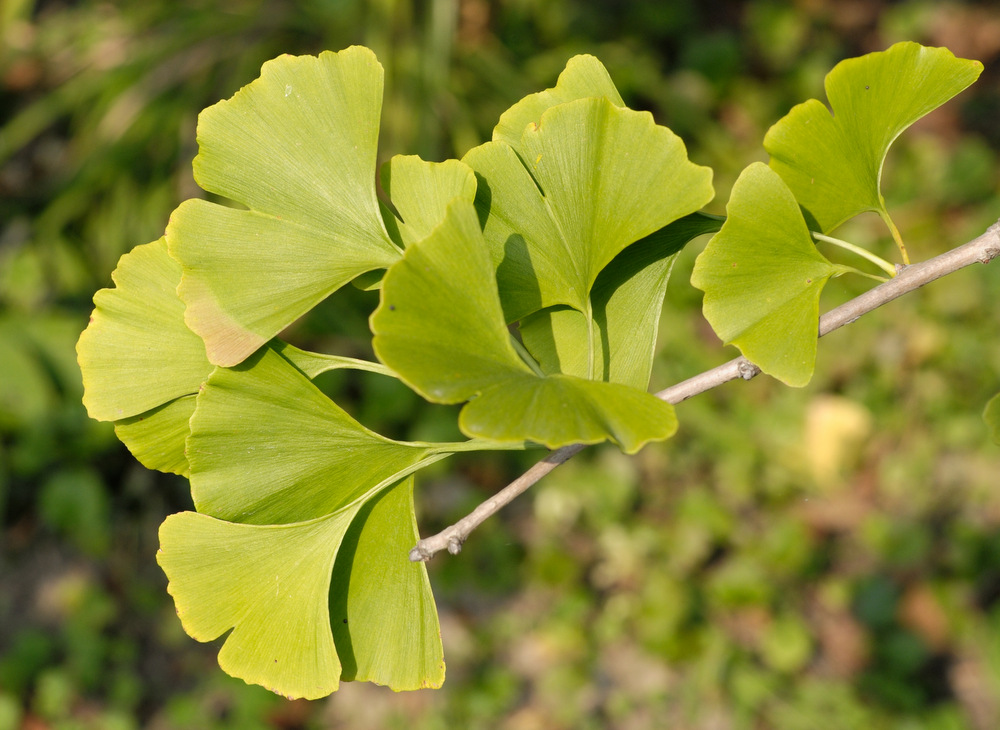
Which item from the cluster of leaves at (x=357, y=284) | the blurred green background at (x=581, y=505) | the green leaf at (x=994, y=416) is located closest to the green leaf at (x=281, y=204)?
the cluster of leaves at (x=357, y=284)

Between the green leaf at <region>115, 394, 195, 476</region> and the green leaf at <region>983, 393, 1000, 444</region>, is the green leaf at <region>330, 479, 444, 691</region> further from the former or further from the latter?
the green leaf at <region>983, 393, 1000, 444</region>

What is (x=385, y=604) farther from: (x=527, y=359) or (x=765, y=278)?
(x=765, y=278)

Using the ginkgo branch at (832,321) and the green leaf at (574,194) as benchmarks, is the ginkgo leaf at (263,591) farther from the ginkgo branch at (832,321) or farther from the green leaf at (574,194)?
the green leaf at (574,194)

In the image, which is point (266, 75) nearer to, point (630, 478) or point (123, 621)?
point (630, 478)

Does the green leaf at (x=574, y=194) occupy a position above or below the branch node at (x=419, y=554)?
above

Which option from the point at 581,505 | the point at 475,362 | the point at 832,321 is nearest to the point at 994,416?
the point at 832,321

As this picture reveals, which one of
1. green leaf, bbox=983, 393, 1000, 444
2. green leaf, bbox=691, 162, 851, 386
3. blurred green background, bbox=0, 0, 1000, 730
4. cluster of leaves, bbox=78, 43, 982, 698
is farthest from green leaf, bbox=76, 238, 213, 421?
blurred green background, bbox=0, 0, 1000, 730
